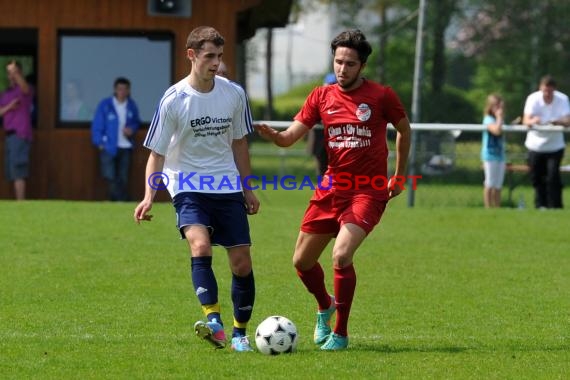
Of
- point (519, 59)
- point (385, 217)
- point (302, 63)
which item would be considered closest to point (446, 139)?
point (385, 217)

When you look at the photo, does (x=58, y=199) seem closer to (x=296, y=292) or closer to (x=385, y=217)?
(x=385, y=217)

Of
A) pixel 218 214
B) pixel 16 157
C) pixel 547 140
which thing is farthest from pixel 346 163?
pixel 16 157

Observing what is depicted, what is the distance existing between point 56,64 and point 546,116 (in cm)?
705

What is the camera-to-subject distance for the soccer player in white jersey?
7.86 meters

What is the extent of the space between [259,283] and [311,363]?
3530 mm

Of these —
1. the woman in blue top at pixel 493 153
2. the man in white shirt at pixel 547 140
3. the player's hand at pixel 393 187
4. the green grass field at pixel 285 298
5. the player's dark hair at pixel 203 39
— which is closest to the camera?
the green grass field at pixel 285 298

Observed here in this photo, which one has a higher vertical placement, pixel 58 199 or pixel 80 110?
pixel 80 110

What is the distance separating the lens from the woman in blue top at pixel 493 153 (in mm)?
18078

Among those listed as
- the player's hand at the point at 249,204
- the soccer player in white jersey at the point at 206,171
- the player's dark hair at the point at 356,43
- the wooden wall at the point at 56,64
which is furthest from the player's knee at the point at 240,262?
the wooden wall at the point at 56,64

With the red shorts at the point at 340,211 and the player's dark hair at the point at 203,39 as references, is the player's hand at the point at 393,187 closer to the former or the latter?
the red shorts at the point at 340,211

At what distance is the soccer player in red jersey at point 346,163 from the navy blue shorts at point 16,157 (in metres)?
10.2

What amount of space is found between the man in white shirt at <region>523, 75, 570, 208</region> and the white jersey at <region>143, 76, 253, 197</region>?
1035cm

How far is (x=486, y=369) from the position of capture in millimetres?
7418

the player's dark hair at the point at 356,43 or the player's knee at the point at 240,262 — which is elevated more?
the player's dark hair at the point at 356,43
